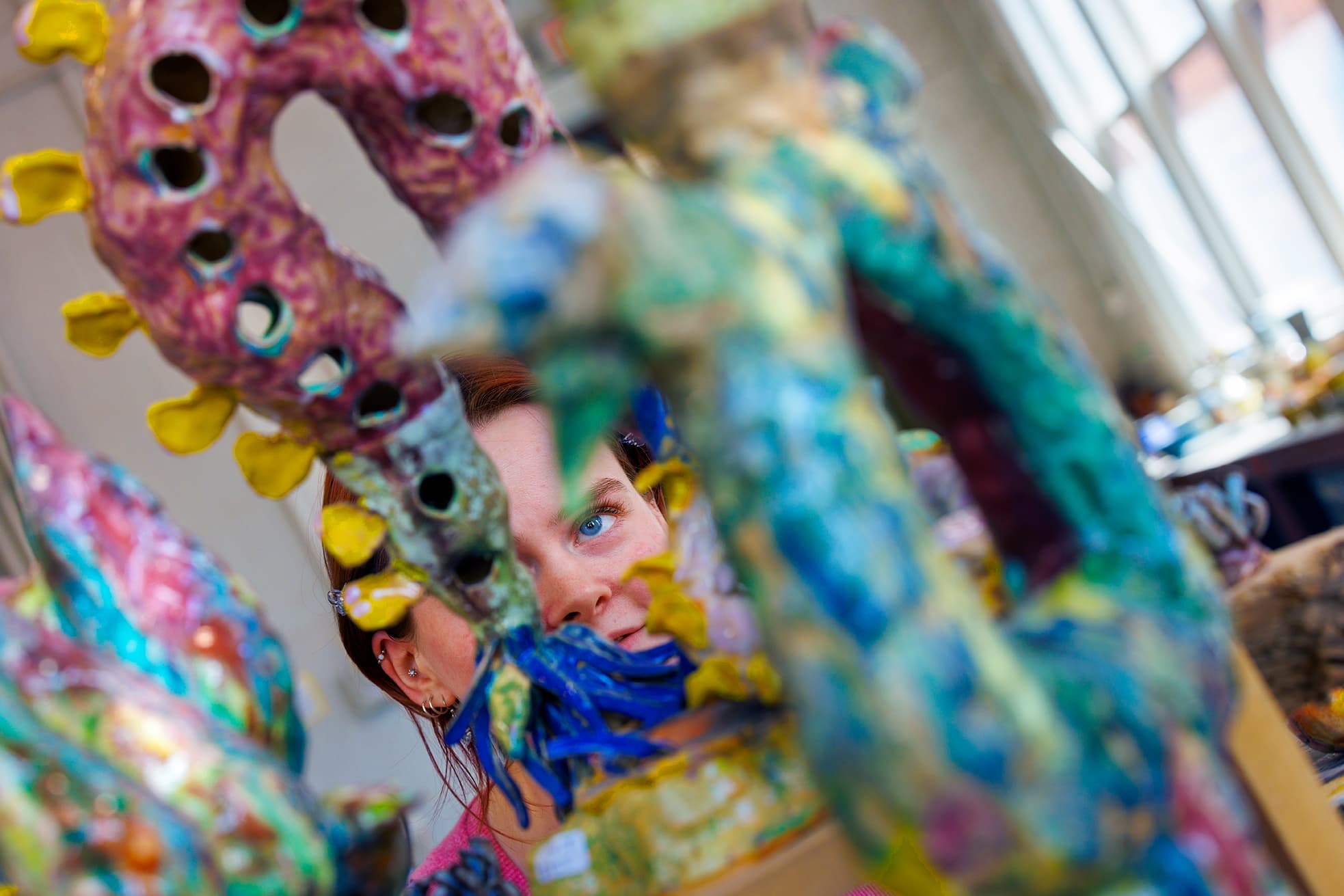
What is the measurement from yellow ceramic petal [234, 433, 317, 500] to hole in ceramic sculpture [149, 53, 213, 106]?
0.39 ft

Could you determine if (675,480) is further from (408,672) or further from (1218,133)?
(1218,133)

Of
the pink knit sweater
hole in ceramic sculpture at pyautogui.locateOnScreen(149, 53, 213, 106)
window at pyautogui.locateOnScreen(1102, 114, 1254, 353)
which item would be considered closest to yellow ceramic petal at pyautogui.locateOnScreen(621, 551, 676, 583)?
hole in ceramic sculpture at pyautogui.locateOnScreen(149, 53, 213, 106)

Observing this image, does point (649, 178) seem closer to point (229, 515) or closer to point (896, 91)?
point (896, 91)

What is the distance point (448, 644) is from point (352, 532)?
24 centimetres

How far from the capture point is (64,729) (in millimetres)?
305

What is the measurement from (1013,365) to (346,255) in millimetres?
235

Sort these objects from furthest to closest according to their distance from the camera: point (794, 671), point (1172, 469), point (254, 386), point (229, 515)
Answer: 1. point (1172, 469)
2. point (229, 515)
3. point (254, 386)
4. point (794, 671)

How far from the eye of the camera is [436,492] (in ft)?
1.41

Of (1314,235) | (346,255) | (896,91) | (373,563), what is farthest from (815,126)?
(1314,235)

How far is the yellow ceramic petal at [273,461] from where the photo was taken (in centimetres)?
42

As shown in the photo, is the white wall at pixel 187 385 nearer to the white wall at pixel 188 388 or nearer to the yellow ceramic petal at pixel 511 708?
the white wall at pixel 188 388

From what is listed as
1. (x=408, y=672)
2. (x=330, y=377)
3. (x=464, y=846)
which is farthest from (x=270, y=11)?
(x=464, y=846)

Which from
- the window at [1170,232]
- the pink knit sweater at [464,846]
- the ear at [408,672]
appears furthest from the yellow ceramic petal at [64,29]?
the window at [1170,232]

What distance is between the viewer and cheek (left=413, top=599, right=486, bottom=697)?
636 mm
